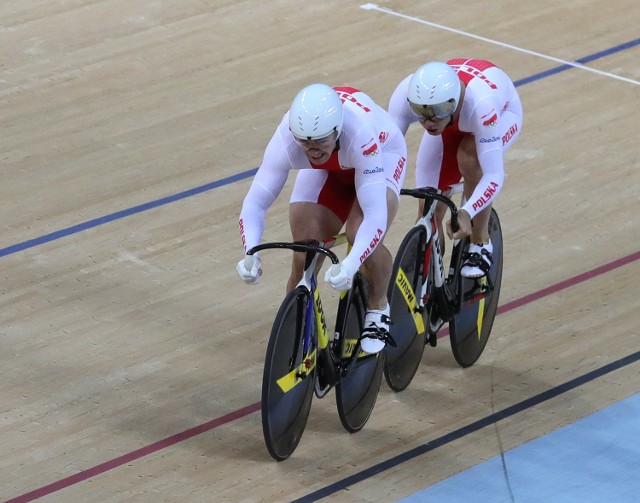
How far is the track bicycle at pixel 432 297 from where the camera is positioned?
4.57m

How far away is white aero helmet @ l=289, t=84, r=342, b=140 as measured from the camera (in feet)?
13.1

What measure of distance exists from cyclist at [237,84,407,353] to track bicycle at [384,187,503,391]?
15 cm

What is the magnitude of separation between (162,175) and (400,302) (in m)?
2.40

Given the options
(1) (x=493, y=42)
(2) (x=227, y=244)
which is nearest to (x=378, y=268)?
(2) (x=227, y=244)

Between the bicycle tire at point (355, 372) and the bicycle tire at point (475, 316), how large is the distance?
1.49 ft

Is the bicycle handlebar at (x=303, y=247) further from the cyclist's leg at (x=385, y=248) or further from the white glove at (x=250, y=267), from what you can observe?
the cyclist's leg at (x=385, y=248)

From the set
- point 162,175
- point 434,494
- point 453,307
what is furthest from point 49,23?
point 434,494

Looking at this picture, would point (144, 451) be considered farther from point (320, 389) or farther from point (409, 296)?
point (409, 296)

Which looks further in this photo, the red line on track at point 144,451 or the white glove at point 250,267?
the red line on track at point 144,451

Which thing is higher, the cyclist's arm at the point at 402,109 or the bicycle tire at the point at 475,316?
the cyclist's arm at the point at 402,109

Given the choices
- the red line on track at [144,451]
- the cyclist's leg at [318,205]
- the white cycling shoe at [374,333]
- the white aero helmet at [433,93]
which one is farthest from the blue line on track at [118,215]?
the white aero helmet at [433,93]

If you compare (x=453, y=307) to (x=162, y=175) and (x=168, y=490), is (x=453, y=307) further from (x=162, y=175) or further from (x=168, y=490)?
(x=162, y=175)

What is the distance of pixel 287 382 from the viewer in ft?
13.9

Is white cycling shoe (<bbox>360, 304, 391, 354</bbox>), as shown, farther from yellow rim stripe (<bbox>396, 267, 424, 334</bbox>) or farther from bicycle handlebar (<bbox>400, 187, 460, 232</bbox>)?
bicycle handlebar (<bbox>400, 187, 460, 232</bbox>)
